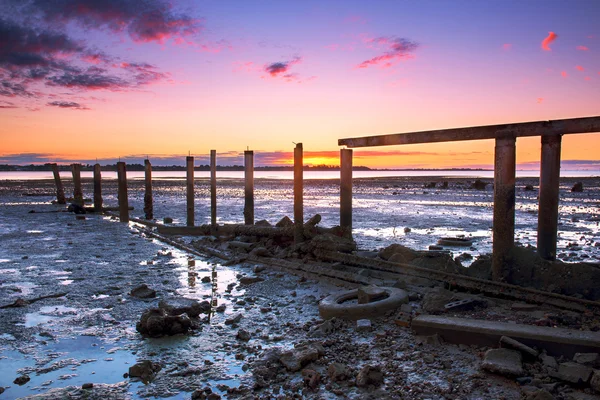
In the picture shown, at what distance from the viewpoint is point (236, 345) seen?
5309mm

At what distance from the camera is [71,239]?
47.1 feet

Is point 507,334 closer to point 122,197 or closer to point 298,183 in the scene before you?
point 298,183

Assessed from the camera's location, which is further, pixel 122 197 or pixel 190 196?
pixel 122 197

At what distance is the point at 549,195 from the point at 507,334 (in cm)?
457

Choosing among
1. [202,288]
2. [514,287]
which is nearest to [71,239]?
[202,288]

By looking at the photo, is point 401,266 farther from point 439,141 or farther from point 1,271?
point 1,271

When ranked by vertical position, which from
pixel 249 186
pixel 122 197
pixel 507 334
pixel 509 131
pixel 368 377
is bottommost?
pixel 368 377

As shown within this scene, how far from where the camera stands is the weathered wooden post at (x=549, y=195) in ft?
27.2

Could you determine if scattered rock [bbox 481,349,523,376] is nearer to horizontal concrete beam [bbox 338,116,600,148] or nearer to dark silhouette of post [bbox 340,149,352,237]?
horizontal concrete beam [bbox 338,116,600,148]

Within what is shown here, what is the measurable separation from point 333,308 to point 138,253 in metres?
7.38

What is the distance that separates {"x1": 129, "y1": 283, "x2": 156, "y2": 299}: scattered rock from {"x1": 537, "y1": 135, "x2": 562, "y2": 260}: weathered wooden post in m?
7.18

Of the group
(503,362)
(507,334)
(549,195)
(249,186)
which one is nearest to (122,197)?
(249,186)

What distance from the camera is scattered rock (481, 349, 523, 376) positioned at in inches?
165

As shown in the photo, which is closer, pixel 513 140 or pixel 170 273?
pixel 513 140
